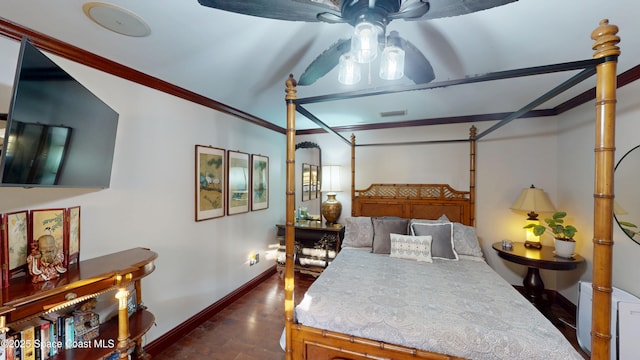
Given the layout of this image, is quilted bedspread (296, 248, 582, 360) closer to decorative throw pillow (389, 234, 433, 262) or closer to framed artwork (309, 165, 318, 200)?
decorative throw pillow (389, 234, 433, 262)

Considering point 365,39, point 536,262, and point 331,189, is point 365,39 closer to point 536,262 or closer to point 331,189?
point 331,189

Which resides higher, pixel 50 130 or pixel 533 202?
pixel 50 130

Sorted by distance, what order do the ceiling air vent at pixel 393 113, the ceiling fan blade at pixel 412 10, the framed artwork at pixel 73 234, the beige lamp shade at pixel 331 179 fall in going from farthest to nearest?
the beige lamp shade at pixel 331 179, the ceiling air vent at pixel 393 113, the framed artwork at pixel 73 234, the ceiling fan blade at pixel 412 10

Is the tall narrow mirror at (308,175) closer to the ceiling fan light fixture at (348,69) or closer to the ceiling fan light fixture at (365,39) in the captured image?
the ceiling fan light fixture at (348,69)

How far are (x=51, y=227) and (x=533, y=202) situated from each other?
4191mm

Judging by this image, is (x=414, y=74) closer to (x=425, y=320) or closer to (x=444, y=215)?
(x=425, y=320)

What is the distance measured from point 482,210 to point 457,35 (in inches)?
98.9

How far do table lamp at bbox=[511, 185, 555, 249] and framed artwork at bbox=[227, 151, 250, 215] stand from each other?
10.9 feet

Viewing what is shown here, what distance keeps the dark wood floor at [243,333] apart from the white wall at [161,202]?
8.1 inches

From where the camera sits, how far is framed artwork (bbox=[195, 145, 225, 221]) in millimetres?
2439

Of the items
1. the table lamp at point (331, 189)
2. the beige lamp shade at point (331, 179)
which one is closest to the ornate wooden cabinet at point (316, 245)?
the table lamp at point (331, 189)

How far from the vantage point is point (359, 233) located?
2.93 m

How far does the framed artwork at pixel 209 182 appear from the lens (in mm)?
2439

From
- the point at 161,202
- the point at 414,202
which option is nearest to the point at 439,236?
the point at 414,202
